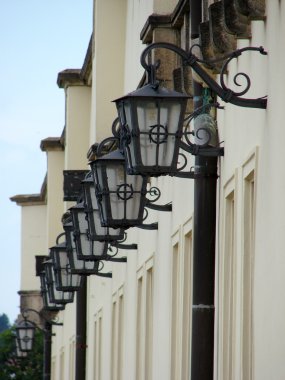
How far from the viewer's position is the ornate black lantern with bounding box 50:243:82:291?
71.2ft

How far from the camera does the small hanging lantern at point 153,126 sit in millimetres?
10812

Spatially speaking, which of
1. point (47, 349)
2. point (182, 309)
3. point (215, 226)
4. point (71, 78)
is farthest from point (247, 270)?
point (71, 78)

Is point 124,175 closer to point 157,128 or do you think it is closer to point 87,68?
point 157,128

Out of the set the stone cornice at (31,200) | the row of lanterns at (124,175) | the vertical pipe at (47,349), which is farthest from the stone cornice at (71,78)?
the stone cornice at (31,200)

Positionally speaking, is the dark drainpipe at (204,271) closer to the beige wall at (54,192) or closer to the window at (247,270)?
the window at (247,270)

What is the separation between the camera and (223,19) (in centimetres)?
1155

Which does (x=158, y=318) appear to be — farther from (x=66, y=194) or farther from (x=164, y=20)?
(x=66, y=194)

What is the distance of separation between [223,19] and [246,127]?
90cm

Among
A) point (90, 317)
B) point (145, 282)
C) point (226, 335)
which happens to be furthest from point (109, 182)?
point (90, 317)

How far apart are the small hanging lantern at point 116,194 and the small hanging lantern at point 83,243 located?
12.4 feet

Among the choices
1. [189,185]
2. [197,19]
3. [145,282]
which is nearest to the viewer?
[197,19]

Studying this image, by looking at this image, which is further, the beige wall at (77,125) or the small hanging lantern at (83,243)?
the beige wall at (77,125)

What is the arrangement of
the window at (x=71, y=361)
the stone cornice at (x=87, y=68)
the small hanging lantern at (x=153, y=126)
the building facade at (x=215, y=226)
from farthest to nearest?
1. the window at (x=71, y=361)
2. the stone cornice at (x=87, y=68)
3. the building facade at (x=215, y=226)
4. the small hanging lantern at (x=153, y=126)

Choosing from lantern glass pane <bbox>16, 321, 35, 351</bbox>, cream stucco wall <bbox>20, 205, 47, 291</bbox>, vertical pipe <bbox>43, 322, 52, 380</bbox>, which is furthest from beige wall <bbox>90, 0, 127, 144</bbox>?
cream stucco wall <bbox>20, 205, 47, 291</bbox>
